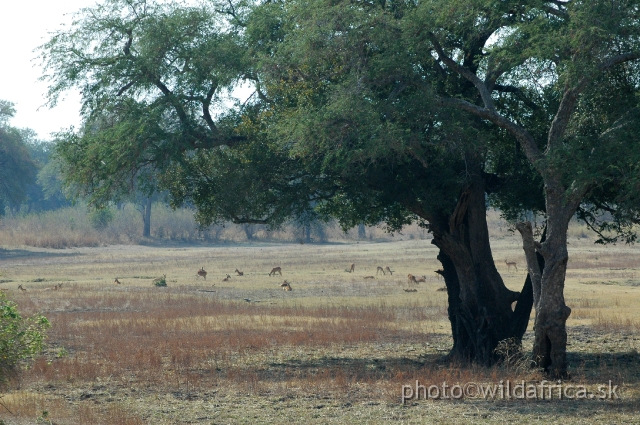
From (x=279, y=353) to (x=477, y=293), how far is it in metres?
5.04

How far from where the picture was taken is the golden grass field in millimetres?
12242

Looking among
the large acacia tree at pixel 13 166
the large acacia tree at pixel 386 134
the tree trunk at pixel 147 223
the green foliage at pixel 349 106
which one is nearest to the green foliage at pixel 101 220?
the tree trunk at pixel 147 223

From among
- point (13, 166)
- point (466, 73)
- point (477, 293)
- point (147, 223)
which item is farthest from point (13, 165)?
point (466, 73)

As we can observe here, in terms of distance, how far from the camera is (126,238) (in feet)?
290

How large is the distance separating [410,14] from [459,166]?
380cm

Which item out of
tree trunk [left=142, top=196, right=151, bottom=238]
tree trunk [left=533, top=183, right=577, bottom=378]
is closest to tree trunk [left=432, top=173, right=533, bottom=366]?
tree trunk [left=533, top=183, right=577, bottom=378]

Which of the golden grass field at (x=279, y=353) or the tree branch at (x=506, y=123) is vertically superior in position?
the tree branch at (x=506, y=123)

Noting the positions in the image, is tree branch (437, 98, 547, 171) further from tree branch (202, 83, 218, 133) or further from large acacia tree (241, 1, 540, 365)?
tree branch (202, 83, 218, 133)

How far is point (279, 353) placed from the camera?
63.0 feet

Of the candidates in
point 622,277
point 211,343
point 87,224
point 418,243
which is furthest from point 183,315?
point 87,224

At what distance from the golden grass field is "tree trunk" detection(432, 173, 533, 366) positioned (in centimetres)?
102

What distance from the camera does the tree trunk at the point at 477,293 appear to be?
682 inches

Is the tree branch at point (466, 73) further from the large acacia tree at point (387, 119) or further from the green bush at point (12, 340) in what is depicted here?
the green bush at point (12, 340)

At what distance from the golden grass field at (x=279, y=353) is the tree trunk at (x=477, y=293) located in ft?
3.35
